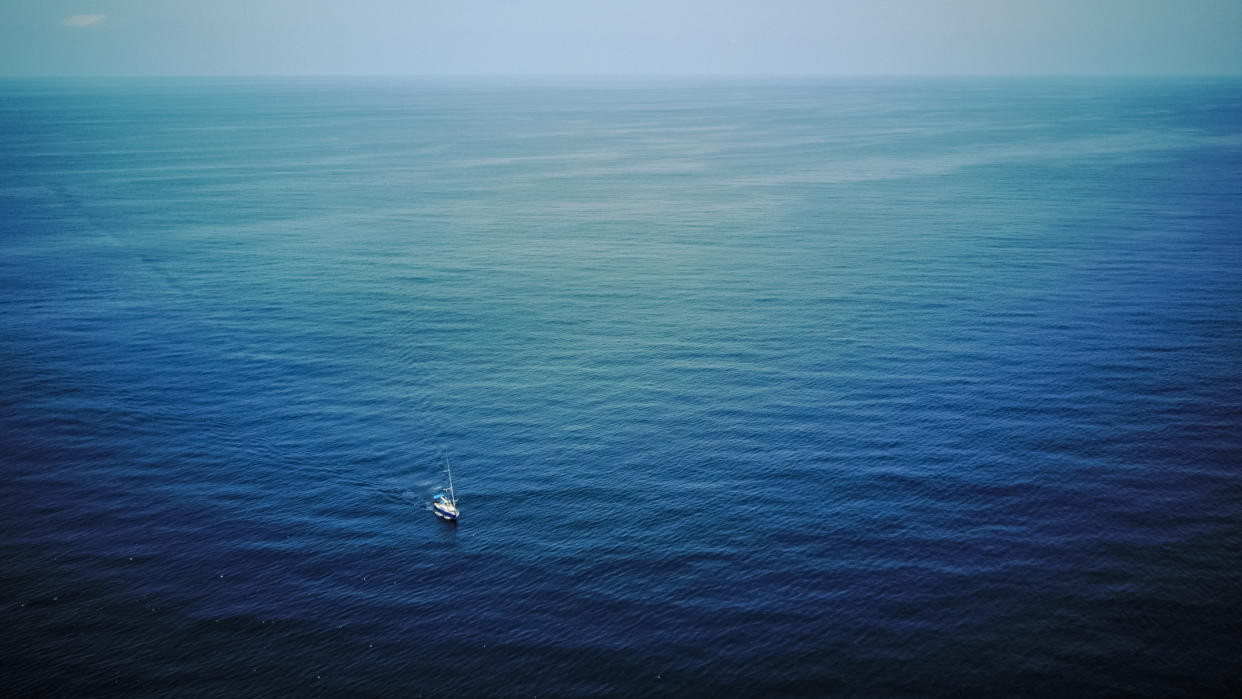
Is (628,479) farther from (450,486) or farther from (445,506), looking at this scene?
(445,506)

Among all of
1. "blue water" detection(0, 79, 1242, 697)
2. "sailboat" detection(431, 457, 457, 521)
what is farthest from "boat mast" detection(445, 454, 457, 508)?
"blue water" detection(0, 79, 1242, 697)

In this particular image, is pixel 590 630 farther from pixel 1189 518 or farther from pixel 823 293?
pixel 823 293

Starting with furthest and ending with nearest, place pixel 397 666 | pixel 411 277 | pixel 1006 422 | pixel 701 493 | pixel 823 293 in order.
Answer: pixel 411 277 < pixel 823 293 < pixel 1006 422 < pixel 701 493 < pixel 397 666

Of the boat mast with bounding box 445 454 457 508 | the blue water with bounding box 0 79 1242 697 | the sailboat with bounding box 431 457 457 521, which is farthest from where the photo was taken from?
the boat mast with bounding box 445 454 457 508

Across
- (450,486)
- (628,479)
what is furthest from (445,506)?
(628,479)

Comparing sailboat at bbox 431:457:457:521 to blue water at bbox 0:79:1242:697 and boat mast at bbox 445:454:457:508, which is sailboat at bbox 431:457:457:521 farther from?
blue water at bbox 0:79:1242:697

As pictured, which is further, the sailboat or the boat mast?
the boat mast

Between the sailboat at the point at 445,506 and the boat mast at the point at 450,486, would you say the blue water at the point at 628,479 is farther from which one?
the sailboat at the point at 445,506


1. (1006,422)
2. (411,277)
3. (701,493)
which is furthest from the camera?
(411,277)

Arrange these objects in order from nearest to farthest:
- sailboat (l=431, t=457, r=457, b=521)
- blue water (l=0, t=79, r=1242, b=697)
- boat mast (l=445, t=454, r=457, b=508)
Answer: blue water (l=0, t=79, r=1242, b=697), sailboat (l=431, t=457, r=457, b=521), boat mast (l=445, t=454, r=457, b=508)

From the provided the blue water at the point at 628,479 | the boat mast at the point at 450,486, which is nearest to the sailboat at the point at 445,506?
the boat mast at the point at 450,486

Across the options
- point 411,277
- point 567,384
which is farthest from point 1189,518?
point 411,277
